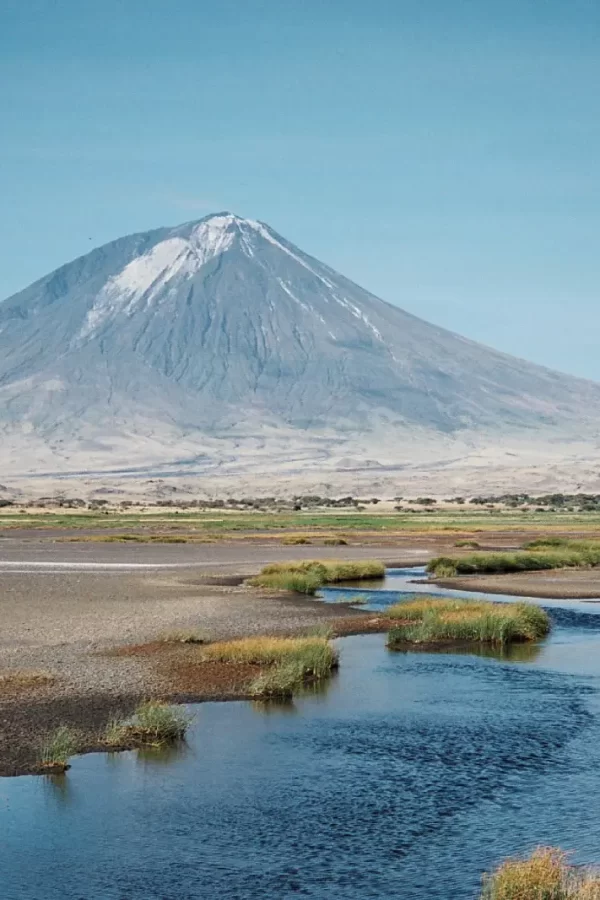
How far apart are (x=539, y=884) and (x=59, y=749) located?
306 inches

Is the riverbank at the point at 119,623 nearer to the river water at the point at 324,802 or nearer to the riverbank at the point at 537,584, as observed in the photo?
the riverbank at the point at 537,584

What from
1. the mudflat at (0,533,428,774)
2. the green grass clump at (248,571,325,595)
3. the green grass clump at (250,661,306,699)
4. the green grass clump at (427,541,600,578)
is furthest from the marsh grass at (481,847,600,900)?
the green grass clump at (427,541,600,578)

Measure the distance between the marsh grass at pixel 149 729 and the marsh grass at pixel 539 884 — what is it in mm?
7310

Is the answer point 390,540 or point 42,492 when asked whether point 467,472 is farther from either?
point 390,540

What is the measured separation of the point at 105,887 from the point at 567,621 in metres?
22.4

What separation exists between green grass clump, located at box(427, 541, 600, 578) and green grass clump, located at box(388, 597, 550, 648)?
1602 centimetres

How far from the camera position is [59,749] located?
1666cm

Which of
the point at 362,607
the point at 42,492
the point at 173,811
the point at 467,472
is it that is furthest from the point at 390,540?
the point at 467,472

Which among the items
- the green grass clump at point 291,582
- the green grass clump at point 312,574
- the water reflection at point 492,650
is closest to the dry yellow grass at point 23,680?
the water reflection at point 492,650

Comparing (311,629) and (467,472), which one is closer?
(311,629)

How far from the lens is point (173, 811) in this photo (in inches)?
583

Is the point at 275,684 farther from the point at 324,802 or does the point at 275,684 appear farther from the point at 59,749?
the point at 324,802

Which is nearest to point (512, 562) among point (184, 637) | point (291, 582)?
point (291, 582)

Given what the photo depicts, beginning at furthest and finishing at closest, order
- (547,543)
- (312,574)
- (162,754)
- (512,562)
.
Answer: (547,543) < (512,562) < (312,574) < (162,754)
